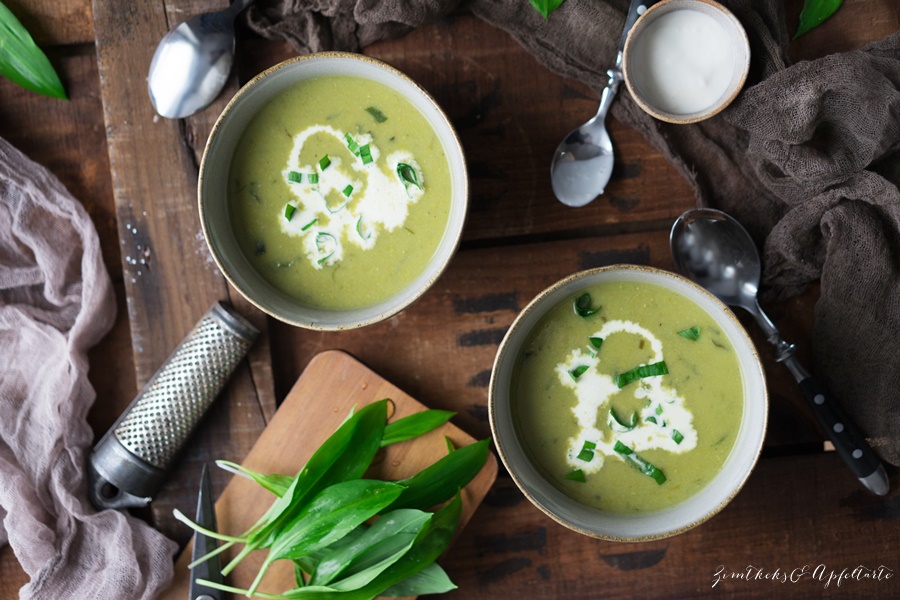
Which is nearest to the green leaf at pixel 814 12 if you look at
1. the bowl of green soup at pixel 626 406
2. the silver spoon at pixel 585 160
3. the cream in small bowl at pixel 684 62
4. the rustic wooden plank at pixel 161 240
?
the cream in small bowl at pixel 684 62

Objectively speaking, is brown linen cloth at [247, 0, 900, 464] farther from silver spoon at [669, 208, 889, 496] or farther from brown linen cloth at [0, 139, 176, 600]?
brown linen cloth at [0, 139, 176, 600]

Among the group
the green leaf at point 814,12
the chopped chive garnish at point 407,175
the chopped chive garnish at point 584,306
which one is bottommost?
the chopped chive garnish at point 584,306

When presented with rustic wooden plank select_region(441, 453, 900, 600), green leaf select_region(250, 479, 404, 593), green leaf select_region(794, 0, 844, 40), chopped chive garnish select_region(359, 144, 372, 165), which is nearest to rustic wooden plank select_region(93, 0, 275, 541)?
green leaf select_region(250, 479, 404, 593)

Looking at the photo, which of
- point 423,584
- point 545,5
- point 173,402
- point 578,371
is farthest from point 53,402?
point 545,5

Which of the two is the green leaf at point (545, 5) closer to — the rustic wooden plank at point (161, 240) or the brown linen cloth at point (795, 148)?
the brown linen cloth at point (795, 148)

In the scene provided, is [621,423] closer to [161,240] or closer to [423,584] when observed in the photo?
[423,584]
